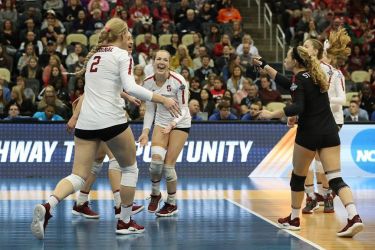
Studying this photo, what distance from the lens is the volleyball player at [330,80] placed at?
11.8 metres

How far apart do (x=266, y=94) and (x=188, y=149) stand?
3753 millimetres

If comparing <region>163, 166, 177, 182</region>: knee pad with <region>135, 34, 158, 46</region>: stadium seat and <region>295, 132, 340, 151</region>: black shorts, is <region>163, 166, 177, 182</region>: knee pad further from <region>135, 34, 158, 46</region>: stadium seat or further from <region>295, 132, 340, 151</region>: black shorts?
<region>135, 34, 158, 46</region>: stadium seat

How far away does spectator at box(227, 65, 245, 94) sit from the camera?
72.4 feet

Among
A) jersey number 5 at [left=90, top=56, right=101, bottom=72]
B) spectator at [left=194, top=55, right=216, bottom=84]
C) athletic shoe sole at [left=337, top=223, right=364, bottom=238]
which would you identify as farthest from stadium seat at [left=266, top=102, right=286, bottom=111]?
jersey number 5 at [left=90, top=56, right=101, bottom=72]

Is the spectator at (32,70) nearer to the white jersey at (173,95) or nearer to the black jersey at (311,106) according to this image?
the white jersey at (173,95)

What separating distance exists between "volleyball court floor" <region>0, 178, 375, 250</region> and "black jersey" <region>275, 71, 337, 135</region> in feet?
3.99

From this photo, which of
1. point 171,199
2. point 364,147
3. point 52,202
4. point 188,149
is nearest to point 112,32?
point 52,202

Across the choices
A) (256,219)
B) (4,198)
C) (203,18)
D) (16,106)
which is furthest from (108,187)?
(203,18)

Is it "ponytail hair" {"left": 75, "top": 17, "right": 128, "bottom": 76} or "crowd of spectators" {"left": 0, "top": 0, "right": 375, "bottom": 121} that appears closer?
"ponytail hair" {"left": 75, "top": 17, "right": 128, "bottom": 76}

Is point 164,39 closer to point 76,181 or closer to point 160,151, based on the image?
point 160,151

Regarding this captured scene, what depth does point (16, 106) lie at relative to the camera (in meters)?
19.3

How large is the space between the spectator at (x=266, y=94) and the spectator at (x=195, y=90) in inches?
64.9

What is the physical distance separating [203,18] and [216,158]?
7027 millimetres

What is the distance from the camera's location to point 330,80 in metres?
12.6
